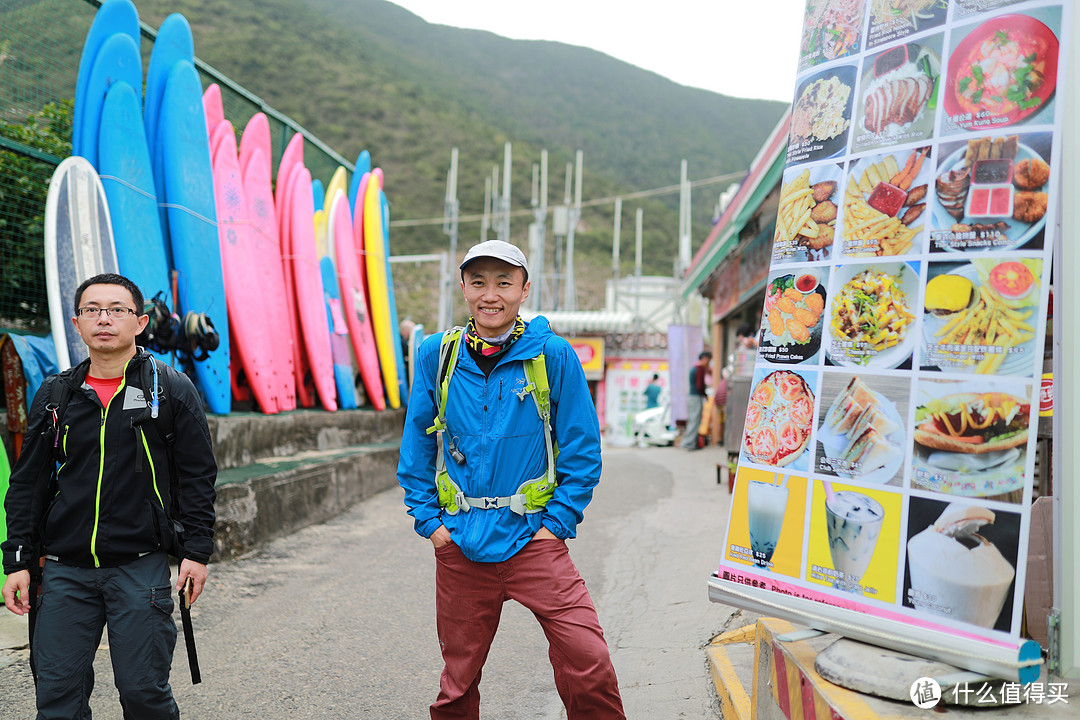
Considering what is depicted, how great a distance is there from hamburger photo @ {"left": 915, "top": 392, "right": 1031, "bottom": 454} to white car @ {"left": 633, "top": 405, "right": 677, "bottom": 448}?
16118 mm

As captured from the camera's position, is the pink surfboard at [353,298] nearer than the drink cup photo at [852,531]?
No

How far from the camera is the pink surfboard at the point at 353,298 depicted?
9.85 m

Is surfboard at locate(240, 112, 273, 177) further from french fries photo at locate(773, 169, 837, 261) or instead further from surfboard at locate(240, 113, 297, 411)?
french fries photo at locate(773, 169, 837, 261)

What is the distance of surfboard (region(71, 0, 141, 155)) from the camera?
19.1ft

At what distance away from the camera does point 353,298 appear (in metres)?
9.92

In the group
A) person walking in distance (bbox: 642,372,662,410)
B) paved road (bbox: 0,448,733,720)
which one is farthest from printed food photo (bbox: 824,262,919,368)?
person walking in distance (bbox: 642,372,662,410)

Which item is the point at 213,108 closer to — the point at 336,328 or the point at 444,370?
the point at 336,328

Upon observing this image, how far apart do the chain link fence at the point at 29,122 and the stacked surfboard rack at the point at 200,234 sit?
0.19 metres

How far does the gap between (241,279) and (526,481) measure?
19.8 feet

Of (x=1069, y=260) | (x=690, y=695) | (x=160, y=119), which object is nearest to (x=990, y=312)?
(x=1069, y=260)

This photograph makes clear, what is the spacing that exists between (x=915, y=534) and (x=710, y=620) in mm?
2050

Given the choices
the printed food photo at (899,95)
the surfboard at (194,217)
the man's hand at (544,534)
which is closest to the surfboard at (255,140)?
the surfboard at (194,217)

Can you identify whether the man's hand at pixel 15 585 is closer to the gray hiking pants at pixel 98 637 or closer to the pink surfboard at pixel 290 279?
the gray hiking pants at pixel 98 637

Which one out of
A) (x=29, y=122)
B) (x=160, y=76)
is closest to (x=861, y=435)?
(x=29, y=122)
